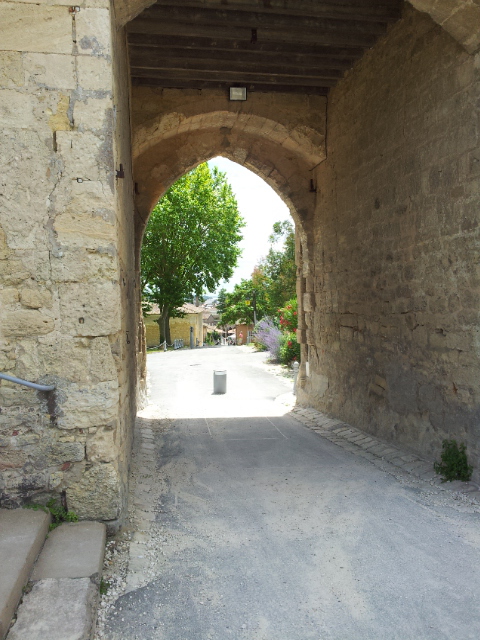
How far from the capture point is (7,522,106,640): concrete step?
198 cm

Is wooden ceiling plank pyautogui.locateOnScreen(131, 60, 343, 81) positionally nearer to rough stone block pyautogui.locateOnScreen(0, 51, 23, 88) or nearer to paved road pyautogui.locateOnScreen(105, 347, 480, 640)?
rough stone block pyautogui.locateOnScreen(0, 51, 23, 88)

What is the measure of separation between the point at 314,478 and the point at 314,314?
12.0 feet

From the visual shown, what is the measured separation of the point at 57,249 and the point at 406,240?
3.42m

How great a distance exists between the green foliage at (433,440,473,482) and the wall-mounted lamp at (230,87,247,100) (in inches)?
195

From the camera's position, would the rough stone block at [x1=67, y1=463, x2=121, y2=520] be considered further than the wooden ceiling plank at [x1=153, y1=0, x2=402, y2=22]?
No

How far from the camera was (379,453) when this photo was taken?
200 inches

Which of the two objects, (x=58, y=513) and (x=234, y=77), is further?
(x=234, y=77)

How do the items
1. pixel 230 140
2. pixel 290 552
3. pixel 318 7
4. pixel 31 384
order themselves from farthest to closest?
pixel 230 140 → pixel 318 7 → pixel 290 552 → pixel 31 384

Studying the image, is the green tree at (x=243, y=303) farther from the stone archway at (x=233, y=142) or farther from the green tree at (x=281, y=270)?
the stone archway at (x=233, y=142)

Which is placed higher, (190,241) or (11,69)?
(190,241)

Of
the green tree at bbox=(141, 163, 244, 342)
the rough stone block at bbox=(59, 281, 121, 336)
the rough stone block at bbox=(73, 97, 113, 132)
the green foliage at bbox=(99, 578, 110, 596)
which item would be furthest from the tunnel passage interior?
the green tree at bbox=(141, 163, 244, 342)

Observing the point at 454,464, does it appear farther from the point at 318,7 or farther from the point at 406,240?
the point at 318,7

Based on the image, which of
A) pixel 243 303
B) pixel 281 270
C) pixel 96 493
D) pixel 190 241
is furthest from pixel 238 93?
pixel 243 303

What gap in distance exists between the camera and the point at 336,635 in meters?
2.20
